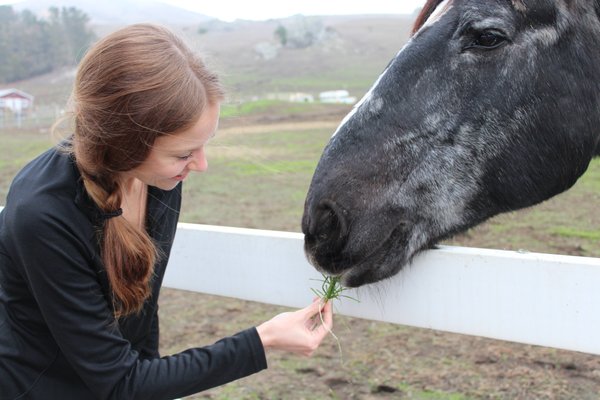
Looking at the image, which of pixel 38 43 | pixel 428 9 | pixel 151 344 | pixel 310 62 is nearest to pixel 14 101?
pixel 38 43

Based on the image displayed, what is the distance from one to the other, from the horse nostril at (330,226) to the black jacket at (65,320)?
0.36 metres

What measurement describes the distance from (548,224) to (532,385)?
377cm

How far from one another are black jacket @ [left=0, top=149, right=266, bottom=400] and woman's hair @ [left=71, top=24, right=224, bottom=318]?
6cm

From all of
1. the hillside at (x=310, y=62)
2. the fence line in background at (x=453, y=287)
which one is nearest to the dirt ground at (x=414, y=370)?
the fence line in background at (x=453, y=287)

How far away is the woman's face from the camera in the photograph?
1.70 metres

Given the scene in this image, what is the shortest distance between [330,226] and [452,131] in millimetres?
545

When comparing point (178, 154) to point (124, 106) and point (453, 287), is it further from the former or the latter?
point (453, 287)

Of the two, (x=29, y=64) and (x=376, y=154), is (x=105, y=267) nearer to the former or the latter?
(x=376, y=154)

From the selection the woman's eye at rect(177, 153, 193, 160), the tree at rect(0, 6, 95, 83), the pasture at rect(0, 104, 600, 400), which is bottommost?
the tree at rect(0, 6, 95, 83)

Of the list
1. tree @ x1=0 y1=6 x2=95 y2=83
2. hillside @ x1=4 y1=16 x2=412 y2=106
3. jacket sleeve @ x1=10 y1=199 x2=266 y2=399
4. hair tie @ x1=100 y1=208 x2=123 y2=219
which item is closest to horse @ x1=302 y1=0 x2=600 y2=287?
jacket sleeve @ x1=10 y1=199 x2=266 y2=399

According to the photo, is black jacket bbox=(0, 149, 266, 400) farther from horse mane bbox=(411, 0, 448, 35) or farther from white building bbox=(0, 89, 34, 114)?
white building bbox=(0, 89, 34, 114)

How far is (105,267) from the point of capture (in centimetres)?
174

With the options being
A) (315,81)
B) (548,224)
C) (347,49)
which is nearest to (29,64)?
(315,81)

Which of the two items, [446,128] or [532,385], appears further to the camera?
[532,385]
